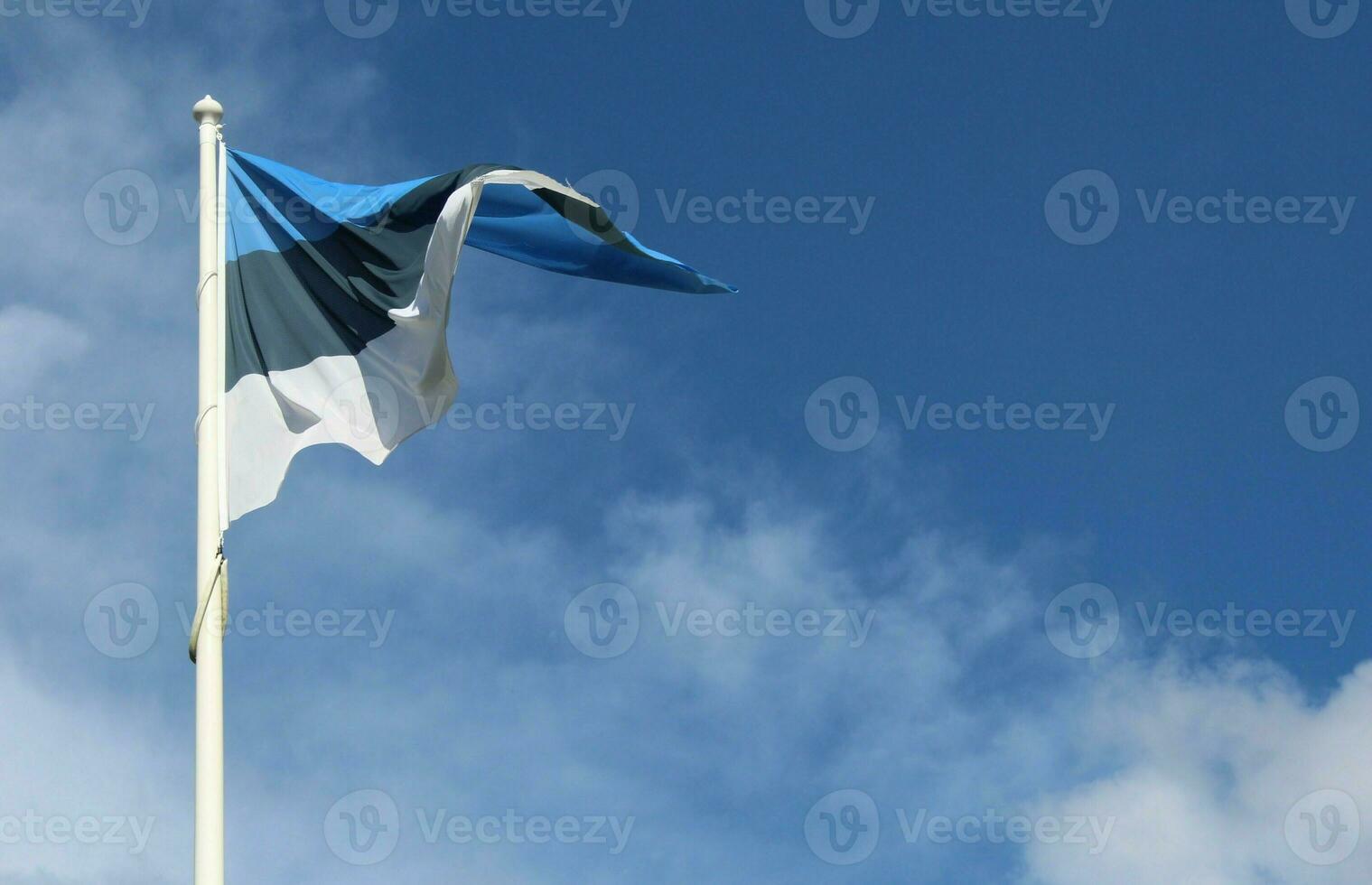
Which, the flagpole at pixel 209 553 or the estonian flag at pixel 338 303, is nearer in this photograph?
the flagpole at pixel 209 553

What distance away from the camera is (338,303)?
607 inches

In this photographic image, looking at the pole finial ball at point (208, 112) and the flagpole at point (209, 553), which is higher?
the pole finial ball at point (208, 112)

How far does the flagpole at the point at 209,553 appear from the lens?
1210 centimetres

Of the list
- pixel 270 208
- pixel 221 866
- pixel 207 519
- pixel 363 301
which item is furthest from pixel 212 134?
pixel 221 866

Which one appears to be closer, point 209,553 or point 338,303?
point 209,553

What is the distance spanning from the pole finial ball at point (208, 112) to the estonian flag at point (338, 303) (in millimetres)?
665

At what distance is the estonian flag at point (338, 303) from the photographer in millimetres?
14445

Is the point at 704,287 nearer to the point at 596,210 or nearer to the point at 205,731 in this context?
the point at 596,210

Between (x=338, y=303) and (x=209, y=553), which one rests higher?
(x=338, y=303)

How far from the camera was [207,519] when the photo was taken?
13.1 m

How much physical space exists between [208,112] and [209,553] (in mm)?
4106

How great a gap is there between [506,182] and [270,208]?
7.13 feet

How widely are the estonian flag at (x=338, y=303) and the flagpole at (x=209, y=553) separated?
0.40 meters

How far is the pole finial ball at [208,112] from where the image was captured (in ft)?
48.0
